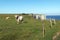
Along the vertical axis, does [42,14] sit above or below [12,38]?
above

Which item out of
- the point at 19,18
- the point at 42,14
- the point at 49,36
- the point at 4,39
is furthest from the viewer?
the point at 19,18

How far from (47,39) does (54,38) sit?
1.22 meters

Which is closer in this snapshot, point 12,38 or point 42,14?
point 12,38

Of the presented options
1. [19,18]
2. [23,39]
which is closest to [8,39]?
[23,39]

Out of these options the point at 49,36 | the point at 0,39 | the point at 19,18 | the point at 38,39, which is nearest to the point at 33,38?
the point at 38,39

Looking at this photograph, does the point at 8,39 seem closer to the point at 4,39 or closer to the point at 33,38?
the point at 4,39

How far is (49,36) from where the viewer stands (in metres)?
21.9

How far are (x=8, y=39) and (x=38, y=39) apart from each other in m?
3.55

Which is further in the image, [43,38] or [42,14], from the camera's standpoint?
[42,14]

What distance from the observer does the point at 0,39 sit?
20.4 meters

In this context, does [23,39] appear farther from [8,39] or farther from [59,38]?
[59,38]

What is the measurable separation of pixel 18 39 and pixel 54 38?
174 inches

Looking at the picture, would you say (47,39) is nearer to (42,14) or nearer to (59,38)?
(59,38)

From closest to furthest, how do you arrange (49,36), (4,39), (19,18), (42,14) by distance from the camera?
1. (4,39)
2. (49,36)
3. (42,14)
4. (19,18)
